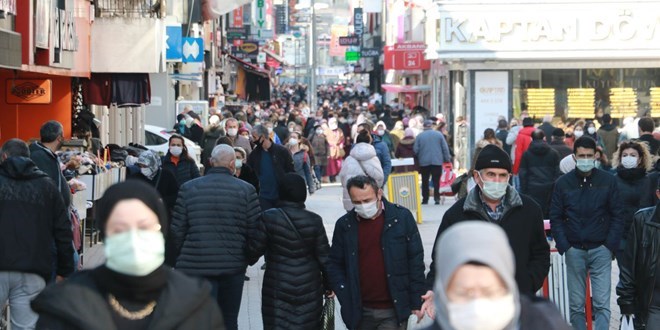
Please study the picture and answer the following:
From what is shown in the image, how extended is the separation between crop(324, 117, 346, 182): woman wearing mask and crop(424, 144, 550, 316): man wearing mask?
23.6 m

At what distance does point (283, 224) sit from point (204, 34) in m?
40.2

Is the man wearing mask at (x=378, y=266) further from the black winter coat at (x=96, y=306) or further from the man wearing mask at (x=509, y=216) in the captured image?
the black winter coat at (x=96, y=306)

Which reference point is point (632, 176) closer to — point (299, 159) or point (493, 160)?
point (493, 160)

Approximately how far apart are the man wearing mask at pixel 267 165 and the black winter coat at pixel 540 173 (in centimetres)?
283

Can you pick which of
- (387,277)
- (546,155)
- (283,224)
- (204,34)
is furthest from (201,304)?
(204,34)

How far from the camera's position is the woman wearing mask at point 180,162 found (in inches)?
573

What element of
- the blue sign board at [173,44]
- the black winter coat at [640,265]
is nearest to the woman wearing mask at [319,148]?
the blue sign board at [173,44]

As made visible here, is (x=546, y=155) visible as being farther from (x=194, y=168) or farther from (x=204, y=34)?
(x=204, y=34)

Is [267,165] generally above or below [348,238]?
above

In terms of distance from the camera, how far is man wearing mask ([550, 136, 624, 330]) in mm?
10406

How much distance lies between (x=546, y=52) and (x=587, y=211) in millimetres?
23697

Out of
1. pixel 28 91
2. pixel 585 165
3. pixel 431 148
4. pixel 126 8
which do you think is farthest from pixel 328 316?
pixel 431 148

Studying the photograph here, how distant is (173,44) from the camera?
32594 mm

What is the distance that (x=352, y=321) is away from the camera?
8586 millimetres
